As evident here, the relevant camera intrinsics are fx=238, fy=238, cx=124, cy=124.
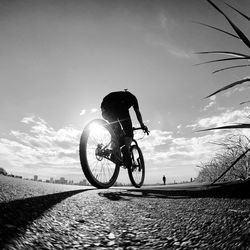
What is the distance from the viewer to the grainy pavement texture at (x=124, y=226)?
1193 millimetres

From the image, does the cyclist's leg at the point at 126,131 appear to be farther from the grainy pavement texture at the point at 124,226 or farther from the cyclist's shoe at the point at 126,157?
the grainy pavement texture at the point at 124,226

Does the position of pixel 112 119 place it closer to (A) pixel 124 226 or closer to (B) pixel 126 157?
(B) pixel 126 157

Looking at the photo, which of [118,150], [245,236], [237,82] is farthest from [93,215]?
[118,150]

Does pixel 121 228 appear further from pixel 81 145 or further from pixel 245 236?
pixel 81 145

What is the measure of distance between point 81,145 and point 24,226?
285 cm

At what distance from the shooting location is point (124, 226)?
67.1 inches

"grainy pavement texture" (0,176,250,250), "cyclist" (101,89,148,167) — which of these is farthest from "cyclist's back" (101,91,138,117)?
"grainy pavement texture" (0,176,250,250)

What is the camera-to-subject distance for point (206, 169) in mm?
7074

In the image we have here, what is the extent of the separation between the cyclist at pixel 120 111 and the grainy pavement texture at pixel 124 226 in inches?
107

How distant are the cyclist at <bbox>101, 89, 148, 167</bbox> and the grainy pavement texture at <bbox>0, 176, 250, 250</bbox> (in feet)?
8.88

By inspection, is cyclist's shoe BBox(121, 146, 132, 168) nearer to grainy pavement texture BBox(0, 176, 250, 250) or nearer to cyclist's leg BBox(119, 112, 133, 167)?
cyclist's leg BBox(119, 112, 133, 167)

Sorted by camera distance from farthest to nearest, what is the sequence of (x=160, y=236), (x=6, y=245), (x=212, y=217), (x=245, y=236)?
(x=212, y=217) → (x=160, y=236) → (x=245, y=236) → (x=6, y=245)

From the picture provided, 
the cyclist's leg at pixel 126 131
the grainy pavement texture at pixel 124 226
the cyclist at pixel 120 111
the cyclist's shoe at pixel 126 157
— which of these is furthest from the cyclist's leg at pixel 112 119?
the grainy pavement texture at pixel 124 226

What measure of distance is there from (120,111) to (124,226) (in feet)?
10.6
